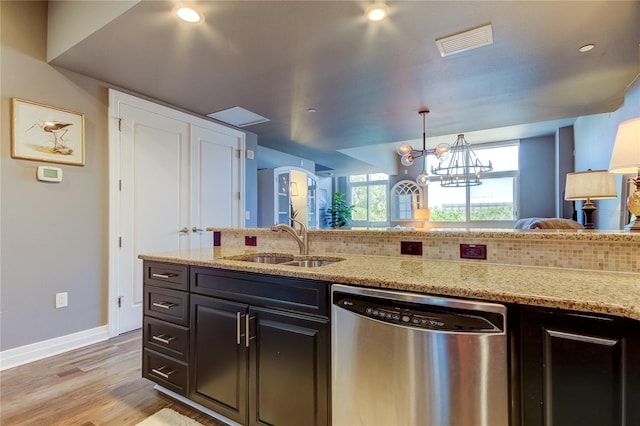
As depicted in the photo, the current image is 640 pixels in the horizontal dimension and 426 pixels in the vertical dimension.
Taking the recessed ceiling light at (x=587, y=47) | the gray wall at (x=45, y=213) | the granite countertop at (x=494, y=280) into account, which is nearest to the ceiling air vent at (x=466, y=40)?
the recessed ceiling light at (x=587, y=47)

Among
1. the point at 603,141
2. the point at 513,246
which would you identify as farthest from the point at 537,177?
the point at 513,246

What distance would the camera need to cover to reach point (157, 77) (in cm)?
282

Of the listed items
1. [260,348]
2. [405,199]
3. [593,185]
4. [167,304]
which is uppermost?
[405,199]

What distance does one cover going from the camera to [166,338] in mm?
1907

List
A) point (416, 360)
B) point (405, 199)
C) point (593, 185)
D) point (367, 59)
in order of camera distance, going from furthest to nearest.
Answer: point (405, 199)
point (367, 59)
point (593, 185)
point (416, 360)

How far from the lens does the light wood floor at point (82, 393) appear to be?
1755 mm

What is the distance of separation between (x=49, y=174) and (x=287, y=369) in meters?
2.55

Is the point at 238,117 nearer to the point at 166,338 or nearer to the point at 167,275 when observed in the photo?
the point at 167,275

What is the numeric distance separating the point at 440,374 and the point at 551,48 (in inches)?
100

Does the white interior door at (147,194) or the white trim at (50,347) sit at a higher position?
the white interior door at (147,194)

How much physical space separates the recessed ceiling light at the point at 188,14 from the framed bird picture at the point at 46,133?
152cm

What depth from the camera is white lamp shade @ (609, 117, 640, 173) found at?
1435 mm

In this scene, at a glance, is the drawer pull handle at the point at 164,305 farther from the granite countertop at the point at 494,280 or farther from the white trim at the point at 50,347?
the white trim at the point at 50,347

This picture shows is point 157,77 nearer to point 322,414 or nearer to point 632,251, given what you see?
point 322,414
